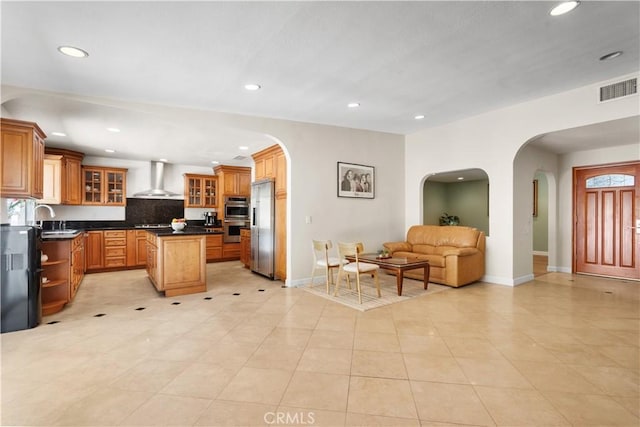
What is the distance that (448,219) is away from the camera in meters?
10.4

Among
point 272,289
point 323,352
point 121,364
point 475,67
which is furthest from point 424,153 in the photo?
point 121,364

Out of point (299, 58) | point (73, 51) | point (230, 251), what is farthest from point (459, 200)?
point (73, 51)

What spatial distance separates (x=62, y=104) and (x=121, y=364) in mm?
3582

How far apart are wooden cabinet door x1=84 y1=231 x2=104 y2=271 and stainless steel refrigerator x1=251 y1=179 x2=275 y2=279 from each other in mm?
3275

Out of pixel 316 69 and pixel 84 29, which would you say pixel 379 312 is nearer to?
pixel 316 69

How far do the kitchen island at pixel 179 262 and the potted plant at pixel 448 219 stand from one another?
8.04 metres

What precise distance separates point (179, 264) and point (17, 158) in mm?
2275

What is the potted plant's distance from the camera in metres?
10.2

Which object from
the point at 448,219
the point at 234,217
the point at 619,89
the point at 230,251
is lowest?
the point at 230,251

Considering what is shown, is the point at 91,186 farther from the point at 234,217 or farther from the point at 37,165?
the point at 37,165

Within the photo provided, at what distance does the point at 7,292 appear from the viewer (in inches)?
129

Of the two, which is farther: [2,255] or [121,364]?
[2,255]

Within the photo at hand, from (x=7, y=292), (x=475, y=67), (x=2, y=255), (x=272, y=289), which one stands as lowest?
(x=272, y=289)

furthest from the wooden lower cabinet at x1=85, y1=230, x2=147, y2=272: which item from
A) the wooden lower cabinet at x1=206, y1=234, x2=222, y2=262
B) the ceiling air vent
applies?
the ceiling air vent
